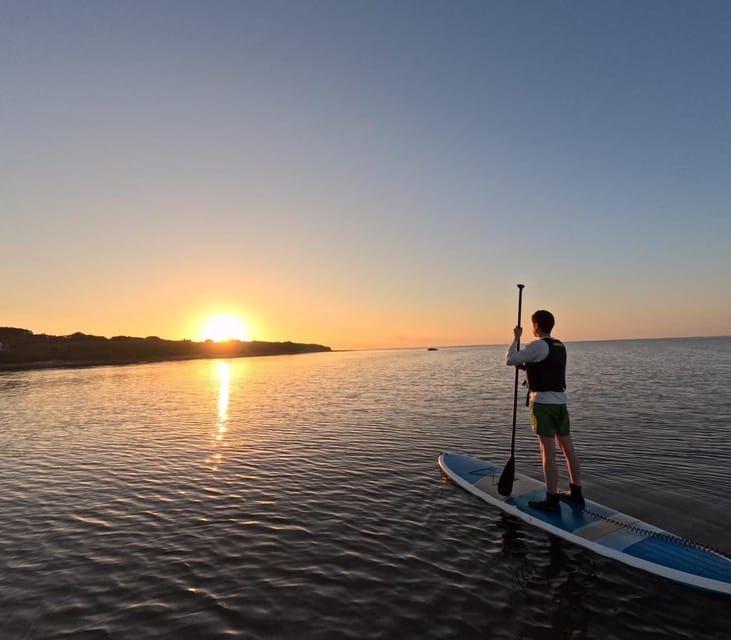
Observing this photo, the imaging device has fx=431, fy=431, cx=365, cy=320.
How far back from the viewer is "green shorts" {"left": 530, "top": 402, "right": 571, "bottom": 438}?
8.74 m

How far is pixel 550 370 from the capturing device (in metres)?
8.66

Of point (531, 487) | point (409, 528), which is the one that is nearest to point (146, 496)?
point (409, 528)

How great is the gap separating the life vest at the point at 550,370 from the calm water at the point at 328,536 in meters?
3.04

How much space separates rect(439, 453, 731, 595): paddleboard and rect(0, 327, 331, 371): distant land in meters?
99.7

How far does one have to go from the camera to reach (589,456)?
→ 50.1ft

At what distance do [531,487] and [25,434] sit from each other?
2351 cm

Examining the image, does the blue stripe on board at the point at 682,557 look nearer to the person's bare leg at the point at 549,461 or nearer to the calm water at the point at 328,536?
the calm water at the point at 328,536

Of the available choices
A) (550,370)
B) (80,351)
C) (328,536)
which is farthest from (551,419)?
(80,351)

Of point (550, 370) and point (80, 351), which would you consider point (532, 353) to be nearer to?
point (550, 370)

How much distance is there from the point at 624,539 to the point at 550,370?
3253mm

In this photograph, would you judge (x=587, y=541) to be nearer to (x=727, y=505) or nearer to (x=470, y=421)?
(x=727, y=505)

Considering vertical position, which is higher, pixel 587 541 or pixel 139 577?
pixel 587 541

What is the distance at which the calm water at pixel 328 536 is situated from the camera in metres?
6.23

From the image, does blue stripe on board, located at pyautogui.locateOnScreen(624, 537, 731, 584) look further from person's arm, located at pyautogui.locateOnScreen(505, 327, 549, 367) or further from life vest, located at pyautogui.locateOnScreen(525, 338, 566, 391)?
person's arm, located at pyautogui.locateOnScreen(505, 327, 549, 367)
